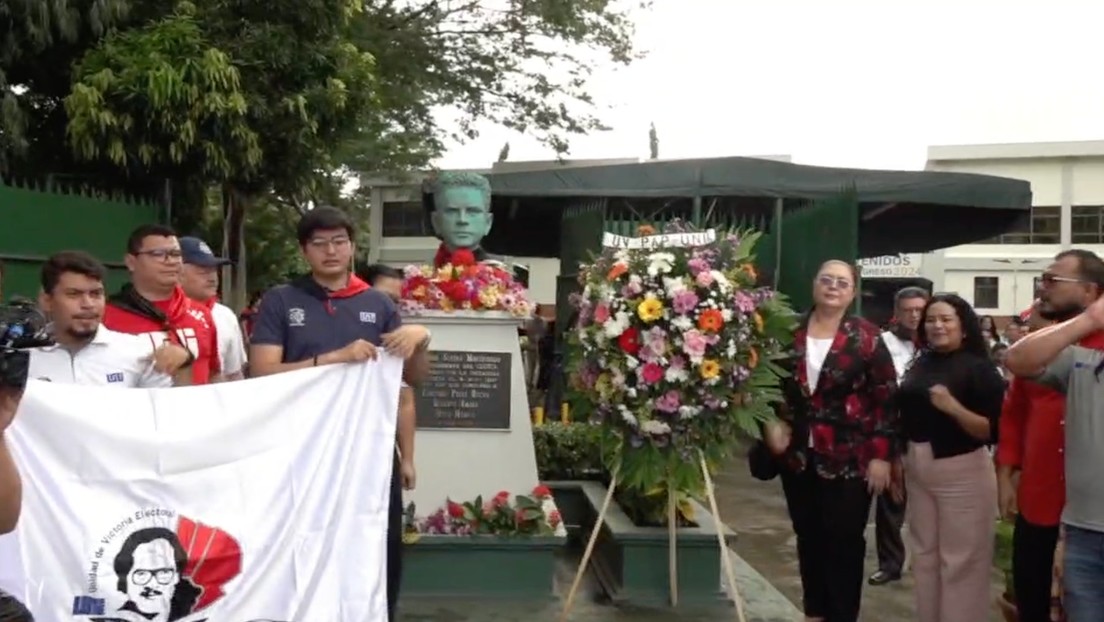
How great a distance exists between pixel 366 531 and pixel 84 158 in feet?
23.4

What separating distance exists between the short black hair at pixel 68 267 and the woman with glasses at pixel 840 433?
3.02 meters

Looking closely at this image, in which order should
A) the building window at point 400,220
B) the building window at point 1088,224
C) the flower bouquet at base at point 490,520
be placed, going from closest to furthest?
the flower bouquet at base at point 490,520 → the building window at point 400,220 → the building window at point 1088,224

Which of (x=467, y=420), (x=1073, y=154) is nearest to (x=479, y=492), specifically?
(x=467, y=420)

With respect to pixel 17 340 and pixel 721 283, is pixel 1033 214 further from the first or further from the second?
pixel 17 340

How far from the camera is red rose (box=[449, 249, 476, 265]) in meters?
6.66

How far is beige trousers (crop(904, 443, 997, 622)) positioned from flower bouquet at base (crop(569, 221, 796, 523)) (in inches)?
31.1

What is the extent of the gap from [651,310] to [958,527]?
66.0 inches

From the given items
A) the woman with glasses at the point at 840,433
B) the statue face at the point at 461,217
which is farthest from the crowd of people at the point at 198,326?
the statue face at the point at 461,217

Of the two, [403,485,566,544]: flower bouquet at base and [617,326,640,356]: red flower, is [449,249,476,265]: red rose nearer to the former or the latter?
[403,485,566,544]: flower bouquet at base

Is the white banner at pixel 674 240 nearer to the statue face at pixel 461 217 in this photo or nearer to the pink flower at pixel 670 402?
the pink flower at pixel 670 402

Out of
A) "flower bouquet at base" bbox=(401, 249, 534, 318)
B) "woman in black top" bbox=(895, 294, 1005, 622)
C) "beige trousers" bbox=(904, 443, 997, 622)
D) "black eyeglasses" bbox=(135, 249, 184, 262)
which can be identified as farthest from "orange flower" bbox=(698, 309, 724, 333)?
"black eyeglasses" bbox=(135, 249, 184, 262)

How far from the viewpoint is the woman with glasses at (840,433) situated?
4.95m

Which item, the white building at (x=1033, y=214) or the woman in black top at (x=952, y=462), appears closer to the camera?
the woman in black top at (x=952, y=462)

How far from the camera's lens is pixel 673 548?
5.87 metres
